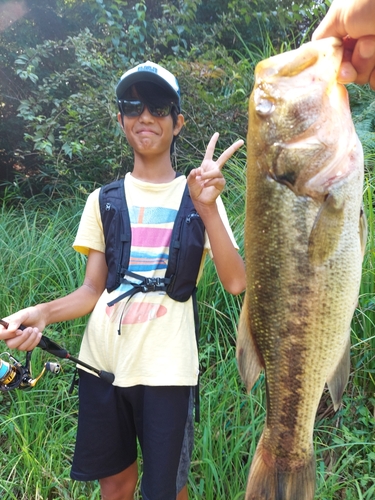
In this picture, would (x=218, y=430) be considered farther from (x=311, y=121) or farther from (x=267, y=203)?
(x=311, y=121)

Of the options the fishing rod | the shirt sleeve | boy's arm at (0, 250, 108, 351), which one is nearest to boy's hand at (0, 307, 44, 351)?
boy's arm at (0, 250, 108, 351)

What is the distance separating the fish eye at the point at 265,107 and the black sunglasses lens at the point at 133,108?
3.40 feet

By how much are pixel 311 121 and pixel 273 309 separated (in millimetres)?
558

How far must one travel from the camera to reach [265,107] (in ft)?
4.16

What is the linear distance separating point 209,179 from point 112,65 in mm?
4031

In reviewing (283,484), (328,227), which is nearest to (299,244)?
(328,227)

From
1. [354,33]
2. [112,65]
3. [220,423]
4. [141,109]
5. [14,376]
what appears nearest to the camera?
[354,33]

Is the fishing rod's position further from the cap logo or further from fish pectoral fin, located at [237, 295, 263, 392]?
the cap logo

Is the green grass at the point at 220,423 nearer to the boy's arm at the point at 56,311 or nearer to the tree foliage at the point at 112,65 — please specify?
the boy's arm at the point at 56,311

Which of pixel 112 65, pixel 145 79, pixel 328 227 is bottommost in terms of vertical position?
pixel 328 227

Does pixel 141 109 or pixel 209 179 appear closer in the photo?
pixel 209 179

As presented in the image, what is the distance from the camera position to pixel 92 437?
2025 mm

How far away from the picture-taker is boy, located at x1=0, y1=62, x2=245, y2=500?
193 centimetres

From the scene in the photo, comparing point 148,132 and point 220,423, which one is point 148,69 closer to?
point 148,132
